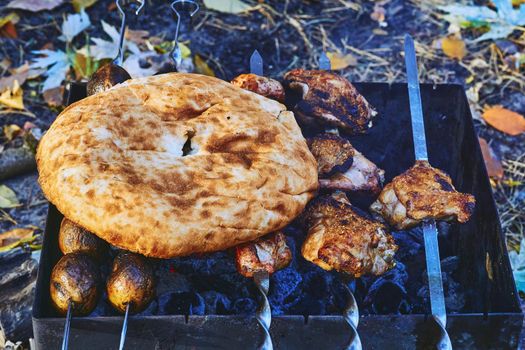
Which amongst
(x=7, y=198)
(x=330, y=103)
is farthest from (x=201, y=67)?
(x=330, y=103)

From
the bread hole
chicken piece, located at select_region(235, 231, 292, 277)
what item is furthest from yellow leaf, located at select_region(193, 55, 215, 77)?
chicken piece, located at select_region(235, 231, 292, 277)

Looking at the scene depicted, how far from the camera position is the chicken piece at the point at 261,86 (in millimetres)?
3676

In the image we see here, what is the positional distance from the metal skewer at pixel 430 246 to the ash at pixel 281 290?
38cm

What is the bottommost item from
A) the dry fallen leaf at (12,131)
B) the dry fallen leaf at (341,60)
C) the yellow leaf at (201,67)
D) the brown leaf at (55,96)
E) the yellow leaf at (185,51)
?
the dry fallen leaf at (12,131)

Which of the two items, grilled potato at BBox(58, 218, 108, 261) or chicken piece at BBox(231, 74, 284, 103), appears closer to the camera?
grilled potato at BBox(58, 218, 108, 261)

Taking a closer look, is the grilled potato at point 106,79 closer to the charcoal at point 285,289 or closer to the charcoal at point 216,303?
the charcoal at point 216,303

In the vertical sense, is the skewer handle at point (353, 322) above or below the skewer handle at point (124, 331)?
above

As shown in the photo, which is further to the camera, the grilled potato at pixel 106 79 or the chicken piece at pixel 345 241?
the grilled potato at pixel 106 79

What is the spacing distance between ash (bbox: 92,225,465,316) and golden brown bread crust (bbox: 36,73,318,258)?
46 cm

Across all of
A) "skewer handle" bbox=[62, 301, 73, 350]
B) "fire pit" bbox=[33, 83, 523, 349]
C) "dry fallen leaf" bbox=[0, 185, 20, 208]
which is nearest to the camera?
"skewer handle" bbox=[62, 301, 73, 350]

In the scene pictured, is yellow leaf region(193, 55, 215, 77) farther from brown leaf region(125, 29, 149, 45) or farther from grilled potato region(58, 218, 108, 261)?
grilled potato region(58, 218, 108, 261)

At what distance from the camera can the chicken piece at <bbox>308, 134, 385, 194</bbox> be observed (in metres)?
3.43

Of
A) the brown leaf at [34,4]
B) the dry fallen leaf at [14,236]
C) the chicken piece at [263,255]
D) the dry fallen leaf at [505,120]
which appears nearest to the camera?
the chicken piece at [263,255]

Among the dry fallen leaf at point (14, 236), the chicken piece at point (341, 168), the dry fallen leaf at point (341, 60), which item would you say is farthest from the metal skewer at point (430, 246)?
the dry fallen leaf at point (14, 236)
